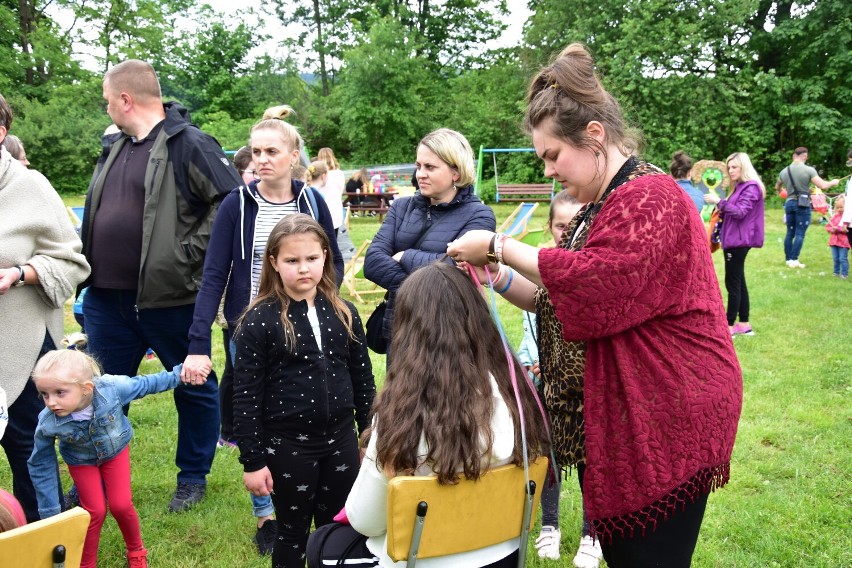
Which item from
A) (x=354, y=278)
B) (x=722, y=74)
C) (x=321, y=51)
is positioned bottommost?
(x=354, y=278)

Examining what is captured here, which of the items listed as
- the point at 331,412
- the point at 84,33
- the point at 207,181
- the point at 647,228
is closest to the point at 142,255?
the point at 207,181

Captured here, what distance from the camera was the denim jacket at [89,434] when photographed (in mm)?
2775

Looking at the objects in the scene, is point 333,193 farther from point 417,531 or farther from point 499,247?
point 417,531

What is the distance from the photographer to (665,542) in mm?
1835

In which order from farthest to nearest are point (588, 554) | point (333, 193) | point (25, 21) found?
point (25, 21) → point (333, 193) → point (588, 554)

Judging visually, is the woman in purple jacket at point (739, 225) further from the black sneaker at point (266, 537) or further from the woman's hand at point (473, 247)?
the woman's hand at point (473, 247)

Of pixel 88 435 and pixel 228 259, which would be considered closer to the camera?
pixel 88 435

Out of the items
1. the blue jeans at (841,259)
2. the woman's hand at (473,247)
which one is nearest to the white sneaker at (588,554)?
the woman's hand at (473,247)

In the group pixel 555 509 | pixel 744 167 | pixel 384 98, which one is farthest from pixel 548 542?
pixel 384 98

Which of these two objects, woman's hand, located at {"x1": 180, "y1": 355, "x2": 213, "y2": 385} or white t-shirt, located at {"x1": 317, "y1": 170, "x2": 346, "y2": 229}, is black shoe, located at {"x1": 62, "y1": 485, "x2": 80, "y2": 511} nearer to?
woman's hand, located at {"x1": 180, "y1": 355, "x2": 213, "y2": 385}

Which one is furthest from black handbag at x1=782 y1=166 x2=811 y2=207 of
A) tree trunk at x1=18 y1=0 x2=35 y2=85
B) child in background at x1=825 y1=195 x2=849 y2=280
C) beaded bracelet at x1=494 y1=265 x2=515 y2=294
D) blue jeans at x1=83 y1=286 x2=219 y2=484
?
tree trunk at x1=18 y1=0 x2=35 y2=85

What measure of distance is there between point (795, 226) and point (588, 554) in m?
9.92

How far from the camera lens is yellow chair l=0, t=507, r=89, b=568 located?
1528 millimetres

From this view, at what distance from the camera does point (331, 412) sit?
2668 millimetres
